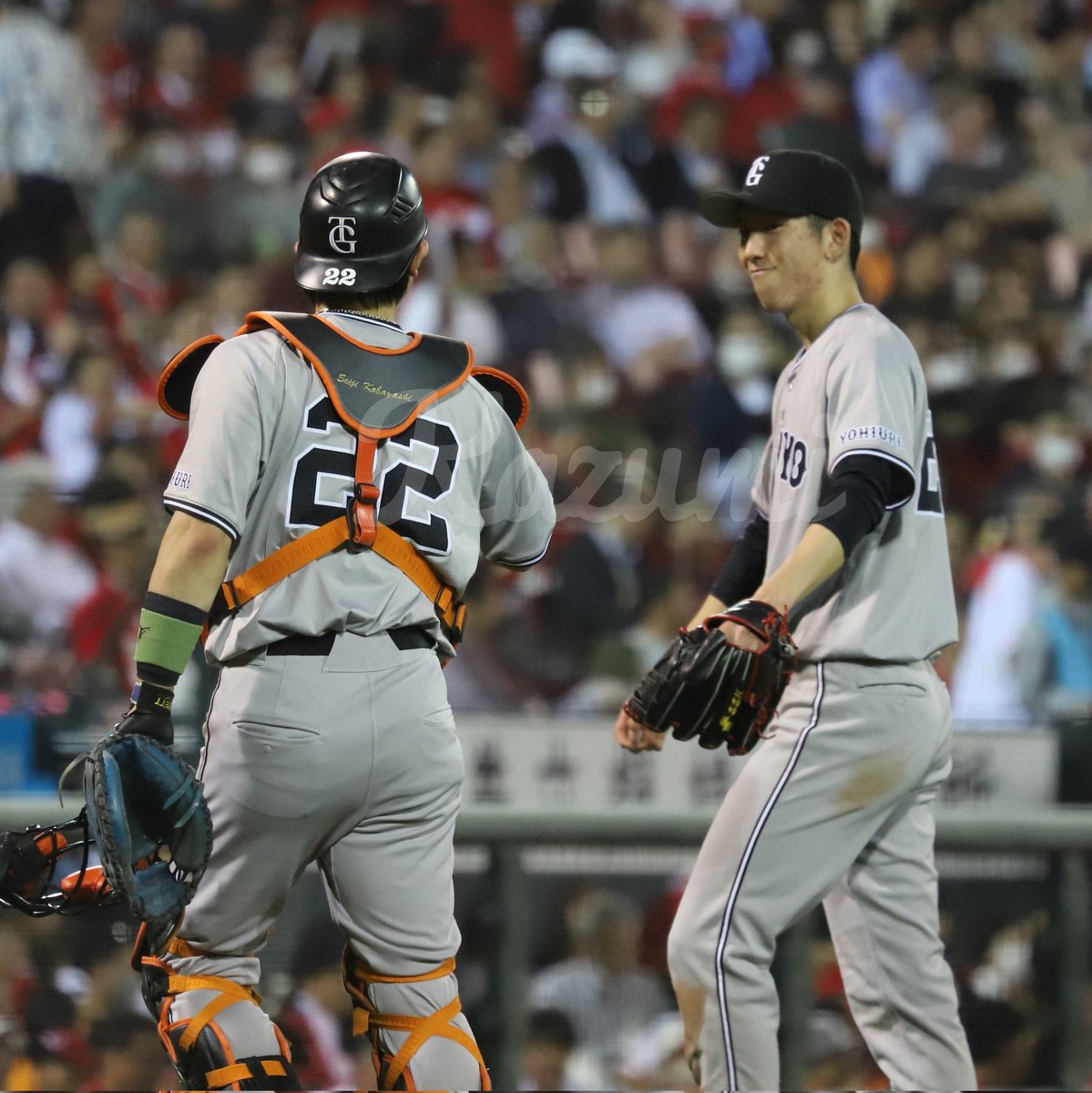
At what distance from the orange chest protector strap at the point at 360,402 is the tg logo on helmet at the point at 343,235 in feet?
0.41

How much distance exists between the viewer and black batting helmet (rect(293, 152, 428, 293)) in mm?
2711

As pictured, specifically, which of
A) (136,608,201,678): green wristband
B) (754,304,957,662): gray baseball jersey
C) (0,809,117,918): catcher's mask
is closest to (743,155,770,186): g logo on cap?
(754,304,957,662): gray baseball jersey

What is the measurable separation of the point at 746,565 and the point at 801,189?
0.74 meters

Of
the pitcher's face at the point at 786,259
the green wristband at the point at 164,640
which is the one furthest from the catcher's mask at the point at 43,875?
the pitcher's face at the point at 786,259

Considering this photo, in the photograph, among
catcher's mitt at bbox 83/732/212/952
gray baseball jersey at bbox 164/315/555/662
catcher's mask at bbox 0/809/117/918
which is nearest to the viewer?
catcher's mitt at bbox 83/732/212/952

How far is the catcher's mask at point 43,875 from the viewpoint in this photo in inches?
103

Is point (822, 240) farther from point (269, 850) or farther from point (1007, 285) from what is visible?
point (1007, 285)

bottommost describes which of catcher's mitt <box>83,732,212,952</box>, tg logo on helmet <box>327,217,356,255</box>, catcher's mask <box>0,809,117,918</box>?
catcher's mask <box>0,809,117,918</box>

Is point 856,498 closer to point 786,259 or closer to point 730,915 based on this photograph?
point 786,259

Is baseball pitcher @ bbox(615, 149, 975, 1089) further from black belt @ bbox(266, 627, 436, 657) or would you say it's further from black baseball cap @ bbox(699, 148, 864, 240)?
black belt @ bbox(266, 627, 436, 657)

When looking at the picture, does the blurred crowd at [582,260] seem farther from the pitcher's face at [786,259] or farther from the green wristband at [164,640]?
the pitcher's face at [786,259]

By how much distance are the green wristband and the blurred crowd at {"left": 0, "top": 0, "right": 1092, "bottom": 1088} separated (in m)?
2.15

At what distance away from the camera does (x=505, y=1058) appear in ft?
11.6

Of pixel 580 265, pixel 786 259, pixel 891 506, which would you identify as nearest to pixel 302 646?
pixel 891 506
